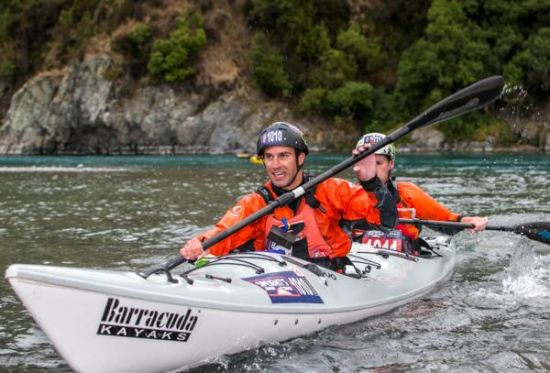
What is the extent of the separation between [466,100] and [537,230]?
1.82 meters

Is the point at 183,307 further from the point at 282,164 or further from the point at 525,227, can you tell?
the point at 525,227

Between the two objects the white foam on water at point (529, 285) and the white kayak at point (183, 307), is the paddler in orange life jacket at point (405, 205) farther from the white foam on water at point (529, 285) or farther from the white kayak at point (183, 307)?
the white kayak at point (183, 307)

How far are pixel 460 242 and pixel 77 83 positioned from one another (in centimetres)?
4661

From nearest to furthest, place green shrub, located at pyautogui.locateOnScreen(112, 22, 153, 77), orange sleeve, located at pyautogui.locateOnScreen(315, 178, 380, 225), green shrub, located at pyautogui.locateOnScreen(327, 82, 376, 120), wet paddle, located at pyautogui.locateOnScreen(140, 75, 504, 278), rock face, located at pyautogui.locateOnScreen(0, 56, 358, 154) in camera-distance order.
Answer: wet paddle, located at pyautogui.locateOnScreen(140, 75, 504, 278), orange sleeve, located at pyautogui.locateOnScreen(315, 178, 380, 225), green shrub, located at pyautogui.locateOnScreen(327, 82, 376, 120), rock face, located at pyautogui.locateOnScreen(0, 56, 358, 154), green shrub, located at pyautogui.locateOnScreen(112, 22, 153, 77)

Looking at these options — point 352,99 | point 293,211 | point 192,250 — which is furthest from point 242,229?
point 352,99

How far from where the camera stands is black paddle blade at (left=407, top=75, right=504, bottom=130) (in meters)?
6.11

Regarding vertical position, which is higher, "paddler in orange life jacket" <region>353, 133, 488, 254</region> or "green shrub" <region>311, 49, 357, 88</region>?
"green shrub" <region>311, 49, 357, 88</region>

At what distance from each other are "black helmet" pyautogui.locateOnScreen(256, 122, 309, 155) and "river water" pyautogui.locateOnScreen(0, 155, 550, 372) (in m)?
1.60

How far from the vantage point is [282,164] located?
5.46 meters

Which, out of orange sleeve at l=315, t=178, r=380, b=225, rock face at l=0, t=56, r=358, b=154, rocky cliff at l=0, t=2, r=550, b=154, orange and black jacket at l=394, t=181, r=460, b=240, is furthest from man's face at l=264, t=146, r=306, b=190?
rock face at l=0, t=56, r=358, b=154

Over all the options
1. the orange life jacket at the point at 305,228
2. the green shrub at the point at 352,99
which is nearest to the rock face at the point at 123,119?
the green shrub at the point at 352,99

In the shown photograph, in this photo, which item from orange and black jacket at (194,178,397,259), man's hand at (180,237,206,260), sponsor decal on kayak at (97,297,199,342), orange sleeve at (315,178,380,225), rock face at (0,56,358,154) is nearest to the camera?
sponsor decal on kayak at (97,297,199,342)

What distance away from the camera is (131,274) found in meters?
4.15

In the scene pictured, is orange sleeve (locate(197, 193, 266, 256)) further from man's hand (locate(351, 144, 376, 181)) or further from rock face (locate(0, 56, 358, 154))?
rock face (locate(0, 56, 358, 154))
